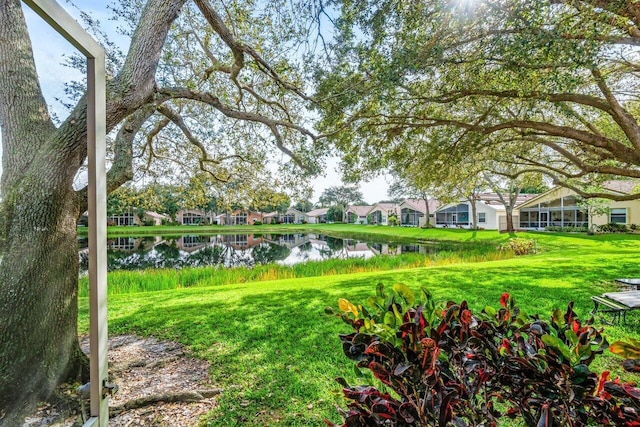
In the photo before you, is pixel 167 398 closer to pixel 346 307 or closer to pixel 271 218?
pixel 346 307

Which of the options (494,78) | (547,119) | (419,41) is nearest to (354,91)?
(419,41)

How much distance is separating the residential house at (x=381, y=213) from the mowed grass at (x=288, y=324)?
4056 centimetres

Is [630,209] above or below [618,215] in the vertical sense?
above

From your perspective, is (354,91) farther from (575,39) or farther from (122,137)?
(122,137)

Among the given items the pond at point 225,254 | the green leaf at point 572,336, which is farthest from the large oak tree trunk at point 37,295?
the pond at point 225,254

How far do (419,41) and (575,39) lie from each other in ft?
6.63

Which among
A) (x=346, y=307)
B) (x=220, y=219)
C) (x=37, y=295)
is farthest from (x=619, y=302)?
(x=220, y=219)

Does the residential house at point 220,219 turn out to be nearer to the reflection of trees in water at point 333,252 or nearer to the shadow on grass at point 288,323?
the reflection of trees in water at point 333,252

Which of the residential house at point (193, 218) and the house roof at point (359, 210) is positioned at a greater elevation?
A: the house roof at point (359, 210)

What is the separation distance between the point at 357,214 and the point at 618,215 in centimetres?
4042

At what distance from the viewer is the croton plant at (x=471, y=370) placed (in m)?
1.12

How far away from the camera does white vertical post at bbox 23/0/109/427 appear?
1510 millimetres

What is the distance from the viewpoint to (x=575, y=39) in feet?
13.1

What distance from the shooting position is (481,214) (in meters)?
32.0
